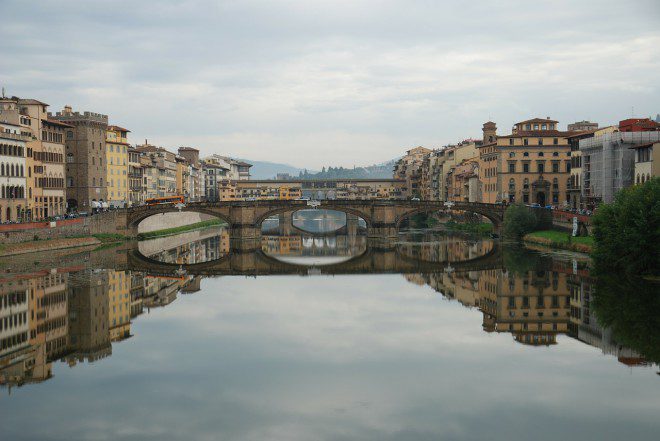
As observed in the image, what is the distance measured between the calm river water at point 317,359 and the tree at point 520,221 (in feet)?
72.1

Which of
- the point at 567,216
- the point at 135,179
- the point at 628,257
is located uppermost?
the point at 135,179

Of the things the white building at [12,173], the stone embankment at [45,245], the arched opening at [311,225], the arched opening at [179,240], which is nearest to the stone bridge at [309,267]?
the arched opening at [179,240]

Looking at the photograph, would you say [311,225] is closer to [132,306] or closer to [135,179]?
[135,179]

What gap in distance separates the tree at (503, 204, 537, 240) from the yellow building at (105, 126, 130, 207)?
47.0 meters

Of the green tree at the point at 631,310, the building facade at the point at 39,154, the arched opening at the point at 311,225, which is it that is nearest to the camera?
the green tree at the point at 631,310

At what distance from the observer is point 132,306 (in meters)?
40.4

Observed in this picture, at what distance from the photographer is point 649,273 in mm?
44250

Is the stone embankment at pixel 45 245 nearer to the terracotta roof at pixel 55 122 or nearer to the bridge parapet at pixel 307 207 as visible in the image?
the bridge parapet at pixel 307 207

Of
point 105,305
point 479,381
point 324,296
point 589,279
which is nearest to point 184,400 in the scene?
point 479,381

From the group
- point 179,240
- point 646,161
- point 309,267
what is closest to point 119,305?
point 309,267

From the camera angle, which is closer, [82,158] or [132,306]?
[132,306]

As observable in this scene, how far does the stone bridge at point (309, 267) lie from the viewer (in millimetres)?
56719

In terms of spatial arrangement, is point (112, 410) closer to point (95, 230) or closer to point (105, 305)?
point (105, 305)

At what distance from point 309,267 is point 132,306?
2256cm
